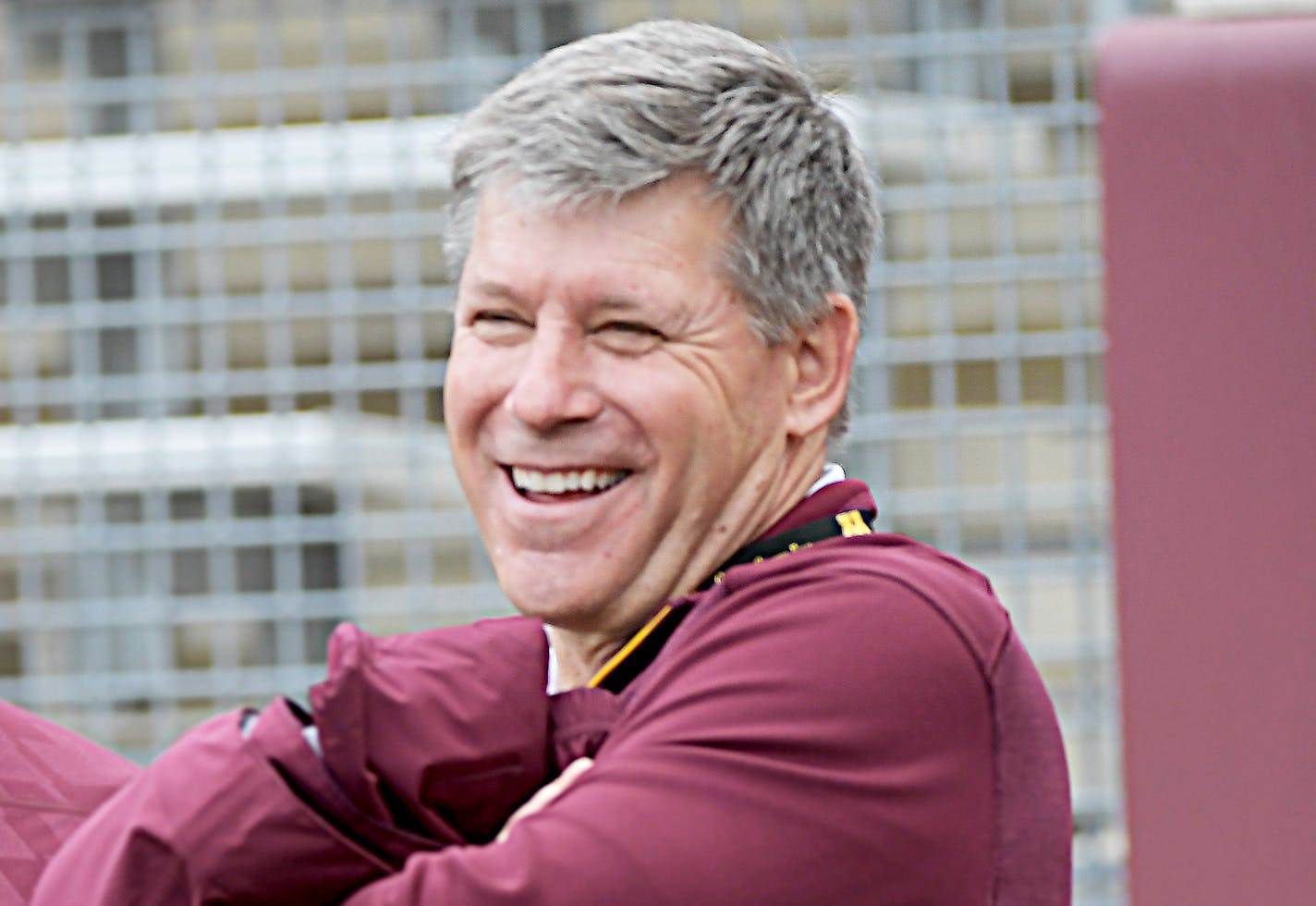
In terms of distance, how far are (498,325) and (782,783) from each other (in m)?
0.55

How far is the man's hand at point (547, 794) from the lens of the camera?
1.40 m

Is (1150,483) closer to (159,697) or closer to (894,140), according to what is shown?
(894,140)

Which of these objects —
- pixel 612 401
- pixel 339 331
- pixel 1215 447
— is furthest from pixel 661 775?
pixel 339 331

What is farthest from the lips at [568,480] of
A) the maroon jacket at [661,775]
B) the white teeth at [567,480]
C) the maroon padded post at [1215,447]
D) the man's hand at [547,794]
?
the maroon padded post at [1215,447]

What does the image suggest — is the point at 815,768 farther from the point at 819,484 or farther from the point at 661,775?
the point at 819,484

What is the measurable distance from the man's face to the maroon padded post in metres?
0.87

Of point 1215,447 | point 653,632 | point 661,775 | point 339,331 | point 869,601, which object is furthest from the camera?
point 339,331

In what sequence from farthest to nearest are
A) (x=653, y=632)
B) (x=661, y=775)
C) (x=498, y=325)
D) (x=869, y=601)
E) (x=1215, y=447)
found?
(x=1215, y=447)
(x=498, y=325)
(x=653, y=632)
(x=869, y=601)
(x=661, y=775)

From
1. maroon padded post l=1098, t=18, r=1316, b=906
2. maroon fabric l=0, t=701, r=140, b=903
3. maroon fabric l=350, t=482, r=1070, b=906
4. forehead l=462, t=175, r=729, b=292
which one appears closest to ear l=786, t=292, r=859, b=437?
forehead l=462, t=175, r=729, b=292

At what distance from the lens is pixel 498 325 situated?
1.75 m

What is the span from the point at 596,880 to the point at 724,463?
52 centimetres

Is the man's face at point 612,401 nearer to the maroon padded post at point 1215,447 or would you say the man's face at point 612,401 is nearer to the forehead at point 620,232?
the forehead at point 620,232

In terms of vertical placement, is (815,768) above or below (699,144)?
below

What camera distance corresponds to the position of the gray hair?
1663mm
